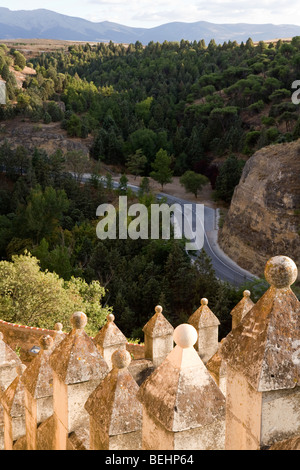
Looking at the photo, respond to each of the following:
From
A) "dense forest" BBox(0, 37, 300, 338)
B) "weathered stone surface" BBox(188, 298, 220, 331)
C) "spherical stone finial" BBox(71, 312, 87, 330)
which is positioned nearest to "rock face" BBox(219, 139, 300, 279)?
"dense forest" BBox(0, 37, 300, 338)

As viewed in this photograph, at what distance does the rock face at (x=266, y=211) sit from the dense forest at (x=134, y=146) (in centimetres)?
485

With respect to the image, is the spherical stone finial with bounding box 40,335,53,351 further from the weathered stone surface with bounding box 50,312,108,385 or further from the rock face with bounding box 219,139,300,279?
the rock face with bounding box 219,139,300,279

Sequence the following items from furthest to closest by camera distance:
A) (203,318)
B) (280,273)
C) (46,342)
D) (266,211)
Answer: (266,211) < (203,318) < (46,342) < (280,273)

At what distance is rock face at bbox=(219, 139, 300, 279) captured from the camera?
4288cm

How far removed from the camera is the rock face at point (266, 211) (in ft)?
141

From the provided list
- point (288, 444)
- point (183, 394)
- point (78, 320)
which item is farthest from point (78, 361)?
point (288, 444)

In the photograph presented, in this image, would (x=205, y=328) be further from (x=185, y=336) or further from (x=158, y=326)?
(x=185, y=336)

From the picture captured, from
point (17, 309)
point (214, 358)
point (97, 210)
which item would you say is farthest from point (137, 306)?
point (214, 358)

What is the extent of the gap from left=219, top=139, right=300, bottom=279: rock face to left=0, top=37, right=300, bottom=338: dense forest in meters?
4.85

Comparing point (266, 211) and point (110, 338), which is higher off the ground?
point (110, 338)

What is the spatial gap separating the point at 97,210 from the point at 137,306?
21.1 m

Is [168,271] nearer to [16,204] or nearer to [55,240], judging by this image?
[55,240]

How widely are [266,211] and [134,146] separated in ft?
121

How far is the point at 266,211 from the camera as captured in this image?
144ft
